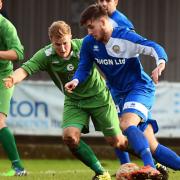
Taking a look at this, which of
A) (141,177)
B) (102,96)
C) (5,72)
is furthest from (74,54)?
(141,177)

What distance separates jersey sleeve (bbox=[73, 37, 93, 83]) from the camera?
959 cm

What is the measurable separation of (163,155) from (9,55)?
2460mm

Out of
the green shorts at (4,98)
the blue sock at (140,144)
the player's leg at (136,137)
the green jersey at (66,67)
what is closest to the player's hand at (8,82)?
the green jersey at (66,67)

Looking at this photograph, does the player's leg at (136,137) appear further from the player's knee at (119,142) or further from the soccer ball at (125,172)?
the player's knee at (119,142)

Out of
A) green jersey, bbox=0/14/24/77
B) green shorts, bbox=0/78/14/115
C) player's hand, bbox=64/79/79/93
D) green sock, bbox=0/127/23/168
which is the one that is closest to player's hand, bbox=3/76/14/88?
player's hand, bbox=64/79/79/93

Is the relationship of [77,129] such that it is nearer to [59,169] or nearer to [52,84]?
[59,169]

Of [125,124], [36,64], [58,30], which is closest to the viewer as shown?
[125,124]

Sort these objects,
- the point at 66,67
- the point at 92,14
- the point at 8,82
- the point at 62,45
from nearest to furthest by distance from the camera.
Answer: the point at 92,14
the point at 8,82
the point at 62,45
the point at 66,67

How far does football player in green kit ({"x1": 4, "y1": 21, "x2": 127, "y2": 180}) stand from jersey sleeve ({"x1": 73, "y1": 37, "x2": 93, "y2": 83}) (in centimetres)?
44

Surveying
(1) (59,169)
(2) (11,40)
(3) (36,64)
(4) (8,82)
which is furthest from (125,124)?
(1) (59,169)

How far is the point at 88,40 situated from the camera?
9586 millimetres

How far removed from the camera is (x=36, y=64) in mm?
10242

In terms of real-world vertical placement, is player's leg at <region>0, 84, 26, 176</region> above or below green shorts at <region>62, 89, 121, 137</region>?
below

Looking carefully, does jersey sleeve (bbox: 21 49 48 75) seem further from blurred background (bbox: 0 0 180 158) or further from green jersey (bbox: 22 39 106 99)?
blurred background (bbox: 0 0 180 158)
